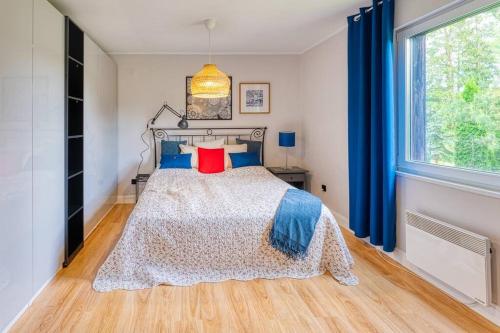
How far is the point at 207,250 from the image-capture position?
271 cm

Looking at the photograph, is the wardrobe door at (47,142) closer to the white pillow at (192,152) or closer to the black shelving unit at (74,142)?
the black shelving unit at (74,142)

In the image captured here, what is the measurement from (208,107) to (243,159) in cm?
107

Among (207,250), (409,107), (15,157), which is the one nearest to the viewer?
(15,157)

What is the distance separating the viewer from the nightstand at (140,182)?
493 centimetres

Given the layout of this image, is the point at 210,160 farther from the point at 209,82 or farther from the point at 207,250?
the point at 207,250

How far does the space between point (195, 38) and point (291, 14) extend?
1.38 m

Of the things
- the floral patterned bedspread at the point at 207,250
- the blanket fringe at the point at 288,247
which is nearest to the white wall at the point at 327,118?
the floral patterned bedspread at the point at 207,250

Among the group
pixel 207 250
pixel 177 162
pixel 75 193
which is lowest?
pixel 207 250

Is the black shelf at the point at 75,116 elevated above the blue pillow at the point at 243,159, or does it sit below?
above

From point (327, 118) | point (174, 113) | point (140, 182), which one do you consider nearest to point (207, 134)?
point (174, 113)

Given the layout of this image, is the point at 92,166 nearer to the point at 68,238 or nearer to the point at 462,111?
the point at 68,238

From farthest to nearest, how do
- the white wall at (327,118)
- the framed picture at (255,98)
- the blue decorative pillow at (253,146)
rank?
1. the framed picture at (255,98)
2. the blue decorative pillow at (253,146)
3. the white wall at (327,118)

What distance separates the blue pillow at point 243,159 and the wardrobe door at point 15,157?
9.03 feet

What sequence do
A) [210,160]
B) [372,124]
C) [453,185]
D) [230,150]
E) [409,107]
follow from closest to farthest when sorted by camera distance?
1. [453,185]
2. [409,107]
3. [372,124]
4. [210,160]
5. [230,150]
